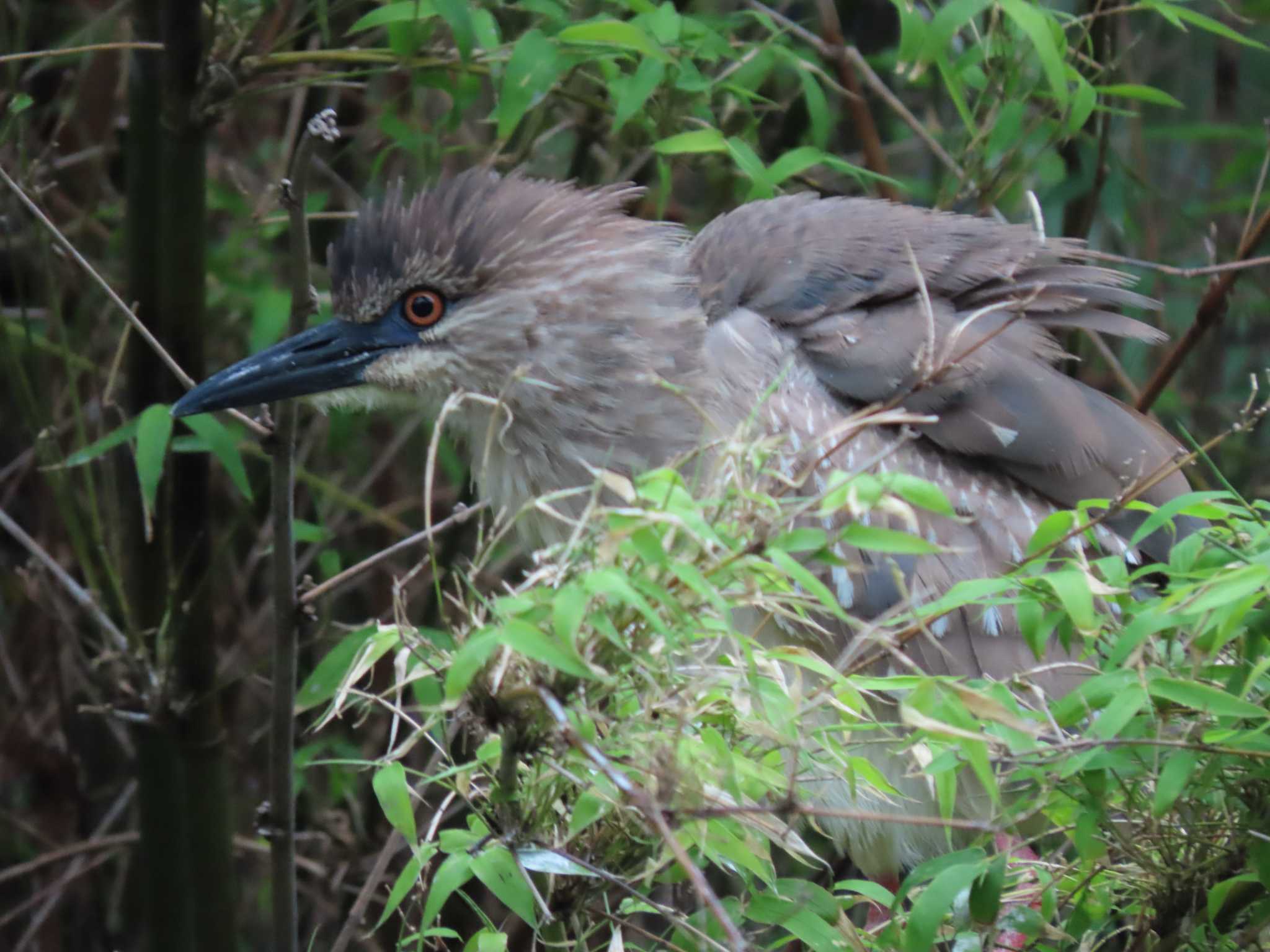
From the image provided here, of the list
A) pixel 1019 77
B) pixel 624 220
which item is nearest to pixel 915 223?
pixel 1019 77

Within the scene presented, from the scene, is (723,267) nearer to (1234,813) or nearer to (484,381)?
(484,381)

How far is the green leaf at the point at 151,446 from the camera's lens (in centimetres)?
179

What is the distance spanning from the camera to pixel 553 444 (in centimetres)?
207

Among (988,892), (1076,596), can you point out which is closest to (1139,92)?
(1076,596)

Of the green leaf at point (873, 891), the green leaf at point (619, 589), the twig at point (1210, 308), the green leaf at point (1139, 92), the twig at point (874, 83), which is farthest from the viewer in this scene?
the twig at point (874, 83)

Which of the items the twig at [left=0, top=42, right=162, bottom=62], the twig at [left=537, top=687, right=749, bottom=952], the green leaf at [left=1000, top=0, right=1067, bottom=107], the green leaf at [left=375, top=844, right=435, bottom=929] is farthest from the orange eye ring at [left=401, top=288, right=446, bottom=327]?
the twig at [left=537, top=687, right=749, bottom=952]

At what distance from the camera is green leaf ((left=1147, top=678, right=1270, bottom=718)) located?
0.98 meters

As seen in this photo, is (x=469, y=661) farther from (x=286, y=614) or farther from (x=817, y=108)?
(x=817, y=108)

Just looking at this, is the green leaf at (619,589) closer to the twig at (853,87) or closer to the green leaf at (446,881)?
the green leaf at (446,881)

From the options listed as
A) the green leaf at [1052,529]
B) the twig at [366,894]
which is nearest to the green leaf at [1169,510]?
the green leaf at [1052,529]

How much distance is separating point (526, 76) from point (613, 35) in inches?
5.4

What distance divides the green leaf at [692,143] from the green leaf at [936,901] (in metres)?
1.19

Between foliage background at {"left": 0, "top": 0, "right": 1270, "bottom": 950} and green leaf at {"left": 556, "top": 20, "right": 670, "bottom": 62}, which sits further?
foliage background at {"left": 0, "top": 0, "right": 1270, "bottom": 950}

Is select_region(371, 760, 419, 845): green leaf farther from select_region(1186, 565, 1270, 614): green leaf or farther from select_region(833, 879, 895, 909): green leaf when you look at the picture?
select_region(1186, 565, 1270, 614): green leaf
